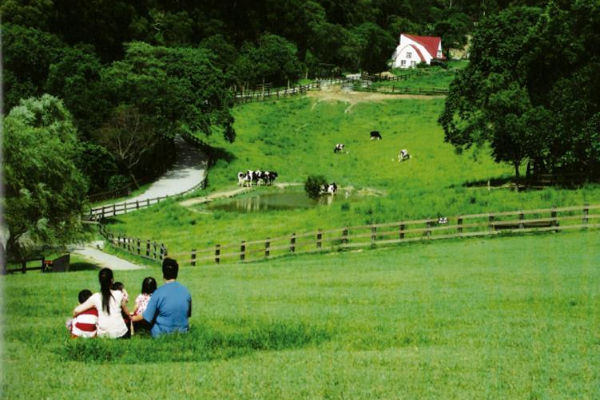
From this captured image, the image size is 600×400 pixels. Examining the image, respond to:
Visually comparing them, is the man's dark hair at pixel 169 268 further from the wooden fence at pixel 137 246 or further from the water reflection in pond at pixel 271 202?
the water reflection in pond at pixel 271 202

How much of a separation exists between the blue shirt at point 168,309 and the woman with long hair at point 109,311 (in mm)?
431

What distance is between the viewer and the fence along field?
34156 mm

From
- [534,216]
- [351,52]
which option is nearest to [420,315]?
[534,216]

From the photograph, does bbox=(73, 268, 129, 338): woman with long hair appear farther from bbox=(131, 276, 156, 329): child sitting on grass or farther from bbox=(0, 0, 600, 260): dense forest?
bbox=(0, 0, 600, 260): dense forest

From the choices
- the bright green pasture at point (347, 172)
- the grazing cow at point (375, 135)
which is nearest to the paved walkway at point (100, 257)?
the bright green pasture at point (347, 172)

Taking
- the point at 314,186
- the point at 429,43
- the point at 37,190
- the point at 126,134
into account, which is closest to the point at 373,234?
the point at 37,190

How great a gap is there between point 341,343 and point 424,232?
2302 cm

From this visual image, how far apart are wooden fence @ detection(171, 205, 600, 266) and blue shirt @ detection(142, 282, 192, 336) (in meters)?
20.7

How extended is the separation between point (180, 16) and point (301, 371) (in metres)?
122

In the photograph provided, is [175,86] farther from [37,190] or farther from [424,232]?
[424,232]

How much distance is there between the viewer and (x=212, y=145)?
3332 inches

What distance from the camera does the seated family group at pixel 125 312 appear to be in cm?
1282

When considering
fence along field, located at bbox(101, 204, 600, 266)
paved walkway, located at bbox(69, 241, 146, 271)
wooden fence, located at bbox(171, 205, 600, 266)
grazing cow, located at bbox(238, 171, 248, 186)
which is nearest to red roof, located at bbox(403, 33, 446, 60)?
grazing cow, located at bbox(238, 171, 248, 186)

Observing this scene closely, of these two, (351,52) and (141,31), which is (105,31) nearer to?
(141,31)
